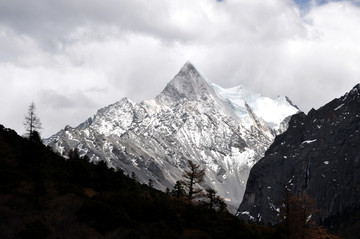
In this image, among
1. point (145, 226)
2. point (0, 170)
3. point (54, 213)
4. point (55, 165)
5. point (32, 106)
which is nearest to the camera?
point (54, 213)

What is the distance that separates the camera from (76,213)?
51.8m

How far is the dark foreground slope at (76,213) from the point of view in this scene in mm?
47194

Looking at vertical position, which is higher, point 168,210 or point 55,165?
point 55,165

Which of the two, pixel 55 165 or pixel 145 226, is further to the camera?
pixel 55 165

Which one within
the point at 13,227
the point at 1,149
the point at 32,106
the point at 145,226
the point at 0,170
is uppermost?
the point at 32,106

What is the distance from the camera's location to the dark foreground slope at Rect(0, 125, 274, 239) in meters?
47.2

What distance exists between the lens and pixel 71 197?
5666cm

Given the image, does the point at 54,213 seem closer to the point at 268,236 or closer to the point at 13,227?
the point at 13,227

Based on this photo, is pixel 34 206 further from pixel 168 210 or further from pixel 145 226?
pixel 168 210

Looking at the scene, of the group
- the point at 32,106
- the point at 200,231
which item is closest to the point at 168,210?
the point at 200,231

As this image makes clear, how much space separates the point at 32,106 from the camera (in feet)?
291

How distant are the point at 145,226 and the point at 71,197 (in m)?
8.82

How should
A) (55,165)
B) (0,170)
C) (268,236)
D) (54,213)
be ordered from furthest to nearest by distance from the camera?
(55,165), (268,236), (0,170), (54,213)

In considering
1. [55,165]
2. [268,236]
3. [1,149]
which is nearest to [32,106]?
[55,165]
